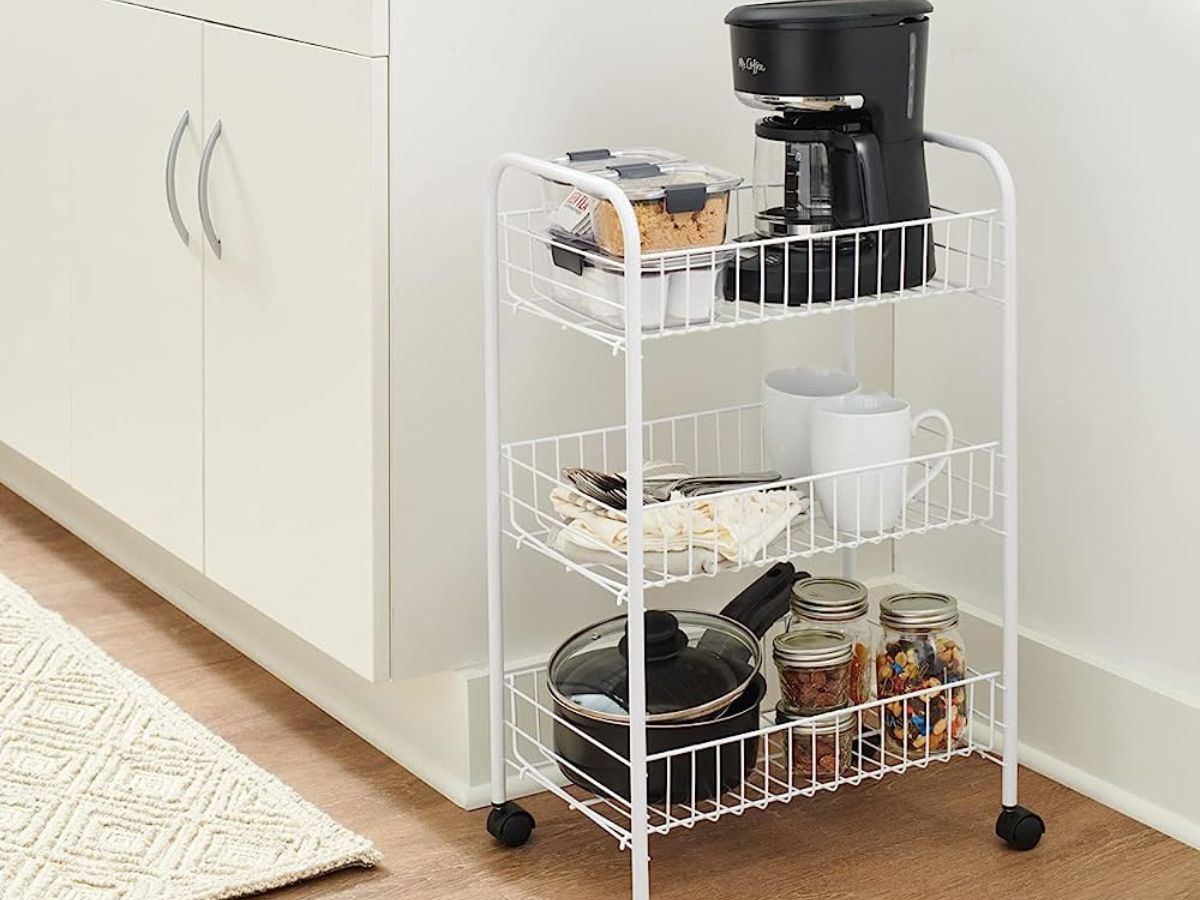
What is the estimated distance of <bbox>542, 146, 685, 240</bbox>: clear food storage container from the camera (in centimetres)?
182

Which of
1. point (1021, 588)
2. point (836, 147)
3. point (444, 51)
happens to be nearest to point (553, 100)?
point (444, 51)

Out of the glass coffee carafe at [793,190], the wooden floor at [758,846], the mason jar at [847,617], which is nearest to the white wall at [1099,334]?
the wooden floor at [758,846]

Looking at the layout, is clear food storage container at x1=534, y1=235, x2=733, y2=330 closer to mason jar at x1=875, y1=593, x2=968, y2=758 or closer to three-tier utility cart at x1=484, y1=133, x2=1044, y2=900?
three-tier utility cart at x1=484, y1=133, x2=1044, y2=900

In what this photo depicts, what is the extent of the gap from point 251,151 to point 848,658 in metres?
0.90

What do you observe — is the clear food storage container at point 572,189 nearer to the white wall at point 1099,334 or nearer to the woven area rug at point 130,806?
the white wall at point 1099,334

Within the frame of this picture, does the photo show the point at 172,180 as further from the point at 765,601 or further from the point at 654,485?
the point at 765,601

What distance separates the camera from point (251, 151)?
2.16 m

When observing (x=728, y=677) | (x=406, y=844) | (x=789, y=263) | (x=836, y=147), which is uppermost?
(x=836, y=147)

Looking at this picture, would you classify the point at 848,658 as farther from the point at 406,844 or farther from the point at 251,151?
the point at 251,151

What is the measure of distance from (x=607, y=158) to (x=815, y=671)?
60 cm

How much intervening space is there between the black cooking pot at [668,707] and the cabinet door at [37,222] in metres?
1.14

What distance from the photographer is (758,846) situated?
2.06 m

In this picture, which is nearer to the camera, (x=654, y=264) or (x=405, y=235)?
(x=654, y=264)

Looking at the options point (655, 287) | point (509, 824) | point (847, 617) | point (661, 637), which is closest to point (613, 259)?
point (655, 287)
